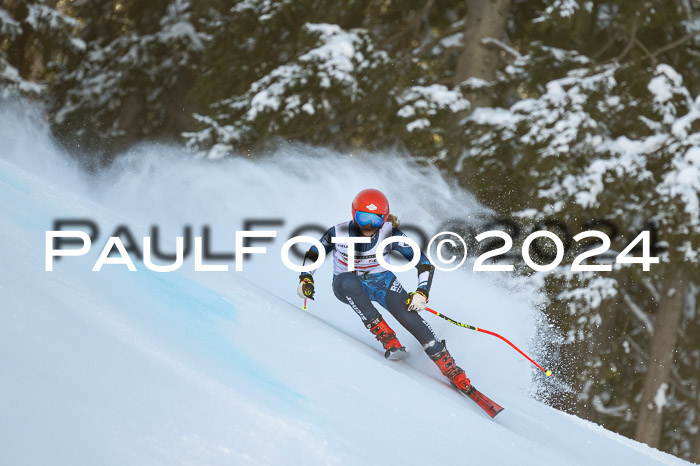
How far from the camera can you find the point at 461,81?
10.4 metres

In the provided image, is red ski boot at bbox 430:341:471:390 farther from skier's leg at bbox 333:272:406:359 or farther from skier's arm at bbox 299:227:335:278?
skier's arm at bbox 299:227:335:278

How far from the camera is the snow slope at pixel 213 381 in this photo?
2.30 meters

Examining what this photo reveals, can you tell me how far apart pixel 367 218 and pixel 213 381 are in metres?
2.09

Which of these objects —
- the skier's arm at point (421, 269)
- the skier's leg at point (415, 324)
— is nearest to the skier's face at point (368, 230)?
the skier's arm at point (421, 269)

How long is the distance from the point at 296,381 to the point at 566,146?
6.52 metres

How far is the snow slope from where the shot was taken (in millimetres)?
2305

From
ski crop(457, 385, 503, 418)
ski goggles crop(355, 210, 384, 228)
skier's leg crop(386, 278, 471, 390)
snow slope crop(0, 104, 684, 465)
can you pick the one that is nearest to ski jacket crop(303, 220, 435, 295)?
ski goggles crop(355, 210, 384, 228)

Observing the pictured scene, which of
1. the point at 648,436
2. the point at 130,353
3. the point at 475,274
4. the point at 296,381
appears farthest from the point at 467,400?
the point at 648,436

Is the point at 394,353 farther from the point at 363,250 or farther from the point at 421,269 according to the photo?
the point at 363,250

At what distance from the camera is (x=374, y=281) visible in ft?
16.5

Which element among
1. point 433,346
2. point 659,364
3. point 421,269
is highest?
point 421,269

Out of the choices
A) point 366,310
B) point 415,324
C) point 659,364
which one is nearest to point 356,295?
point 366,310

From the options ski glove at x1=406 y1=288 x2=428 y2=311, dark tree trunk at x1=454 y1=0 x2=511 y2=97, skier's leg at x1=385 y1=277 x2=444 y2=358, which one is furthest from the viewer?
dark tree trunk at x1=454 y1=0 x2=511 y2=97

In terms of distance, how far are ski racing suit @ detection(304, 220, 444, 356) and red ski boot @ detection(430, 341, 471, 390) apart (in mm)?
41
